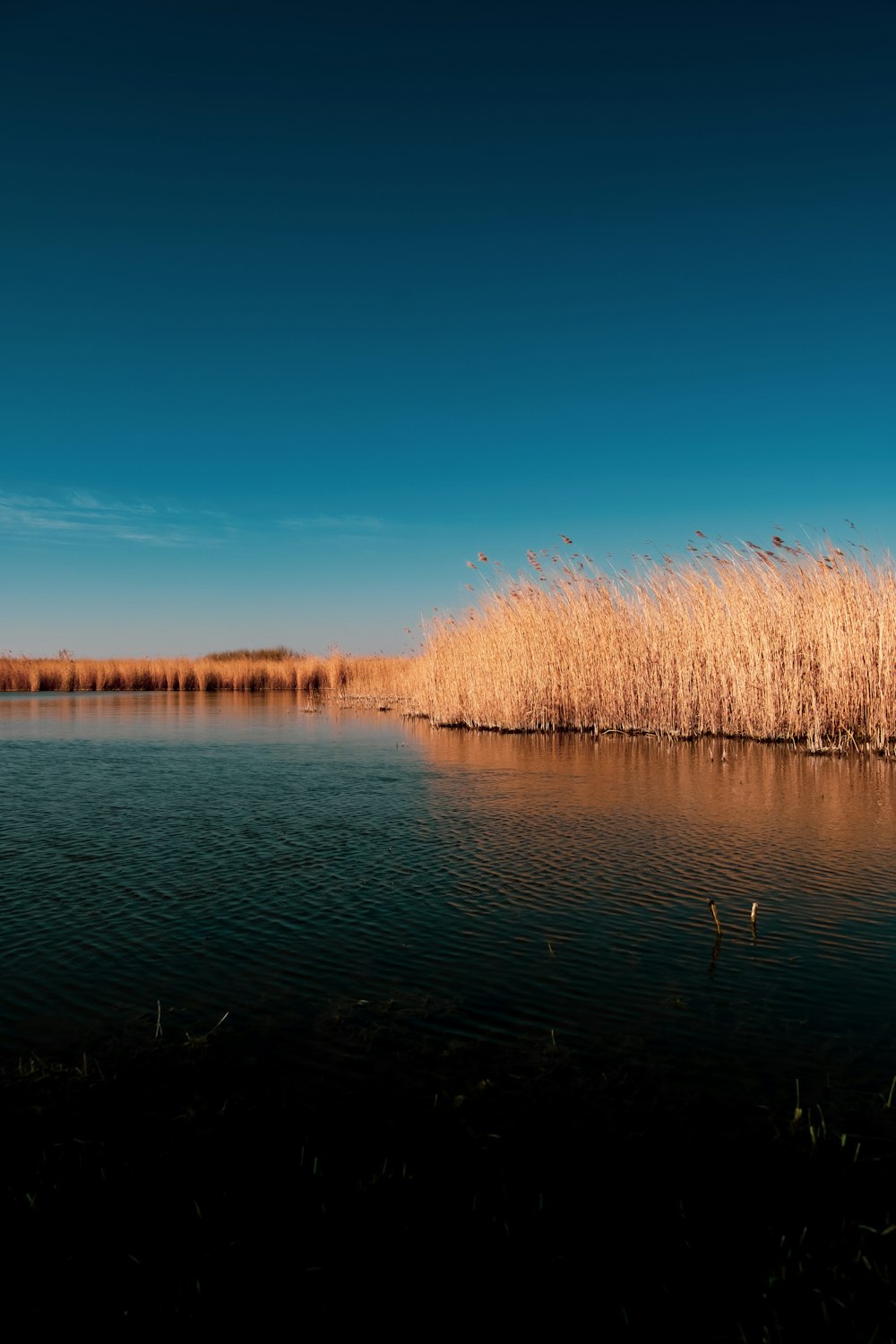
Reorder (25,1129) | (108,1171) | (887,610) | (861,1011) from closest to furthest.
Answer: (108,1171) < (25,1129) < (861,1011) < (887,610)

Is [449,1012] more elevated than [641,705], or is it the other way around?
[641,705]

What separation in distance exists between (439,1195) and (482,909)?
8.12 feet

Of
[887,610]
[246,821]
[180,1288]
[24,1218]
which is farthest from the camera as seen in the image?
[887,610]

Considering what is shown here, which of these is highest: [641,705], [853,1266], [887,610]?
[887,610]

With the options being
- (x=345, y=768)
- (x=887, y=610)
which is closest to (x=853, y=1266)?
(x=345, y=768)

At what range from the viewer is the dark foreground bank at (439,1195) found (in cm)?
187

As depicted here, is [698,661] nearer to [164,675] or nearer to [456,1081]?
[456,1081]

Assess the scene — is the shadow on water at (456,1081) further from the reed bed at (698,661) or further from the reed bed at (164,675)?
the reed bed at (164,675)

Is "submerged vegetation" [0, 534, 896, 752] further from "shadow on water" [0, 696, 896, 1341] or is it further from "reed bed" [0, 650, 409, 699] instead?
"reed bed" [0, 650, 409, 699]

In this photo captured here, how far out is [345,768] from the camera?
10.9 meters

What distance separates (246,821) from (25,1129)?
15.4 ft

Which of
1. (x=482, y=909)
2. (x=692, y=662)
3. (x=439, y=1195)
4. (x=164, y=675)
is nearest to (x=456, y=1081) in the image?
(x=439, y=1195)

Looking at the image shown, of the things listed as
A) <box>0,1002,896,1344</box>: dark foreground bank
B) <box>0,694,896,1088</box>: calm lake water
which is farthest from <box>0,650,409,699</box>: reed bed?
<box>0,1002,896,1344</box>: dark foreground bank

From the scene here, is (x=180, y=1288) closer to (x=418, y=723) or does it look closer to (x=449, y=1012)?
(x=449, y=1012)
